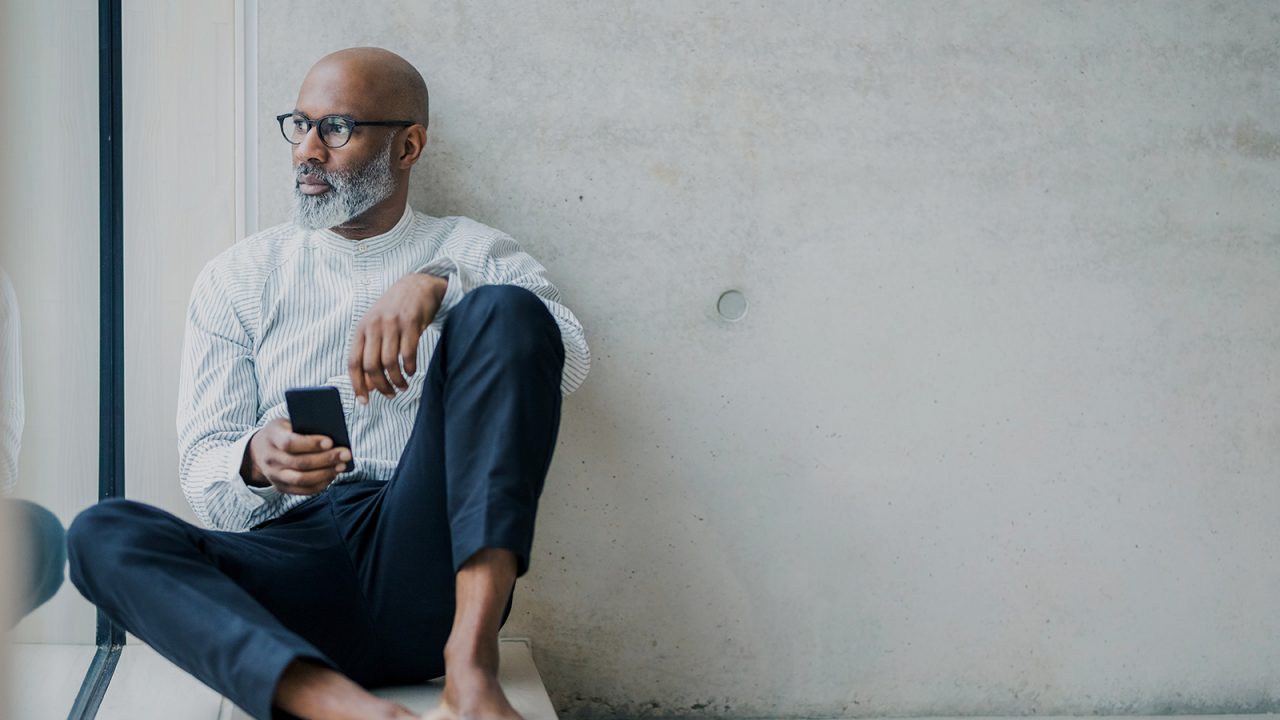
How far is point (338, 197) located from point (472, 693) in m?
0.96

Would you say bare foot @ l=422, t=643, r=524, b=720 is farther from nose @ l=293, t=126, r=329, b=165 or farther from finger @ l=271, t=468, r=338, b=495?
nose @ l=293, t=126, r=329, b=165

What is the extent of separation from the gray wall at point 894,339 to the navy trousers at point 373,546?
24.5 inches

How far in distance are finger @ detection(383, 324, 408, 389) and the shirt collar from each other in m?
0.45

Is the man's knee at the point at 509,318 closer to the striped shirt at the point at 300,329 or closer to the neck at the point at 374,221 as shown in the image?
the striped shirt at the point at 300,329

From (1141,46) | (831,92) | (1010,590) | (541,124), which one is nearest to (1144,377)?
(1010,590)

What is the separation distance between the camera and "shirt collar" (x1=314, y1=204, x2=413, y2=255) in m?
2.11

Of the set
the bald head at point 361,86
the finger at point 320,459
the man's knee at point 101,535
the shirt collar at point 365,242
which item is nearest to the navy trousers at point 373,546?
the man's knee at point 101,535

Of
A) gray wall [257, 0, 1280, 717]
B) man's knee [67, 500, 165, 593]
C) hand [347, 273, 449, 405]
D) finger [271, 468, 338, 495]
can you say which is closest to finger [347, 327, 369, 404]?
hand [347, 273, 449, 405]

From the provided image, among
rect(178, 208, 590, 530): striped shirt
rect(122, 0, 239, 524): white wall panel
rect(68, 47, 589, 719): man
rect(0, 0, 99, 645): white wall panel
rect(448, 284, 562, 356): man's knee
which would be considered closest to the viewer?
rect(0, 0, 99, 645): white wall panel

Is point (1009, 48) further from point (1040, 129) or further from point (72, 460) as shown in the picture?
point (72, 460)

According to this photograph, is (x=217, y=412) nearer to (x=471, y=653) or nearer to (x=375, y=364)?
(x=375, y=364)

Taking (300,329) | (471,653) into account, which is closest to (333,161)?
(300,329)

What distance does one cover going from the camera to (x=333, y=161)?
6.73 ft

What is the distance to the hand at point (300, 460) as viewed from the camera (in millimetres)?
1711
